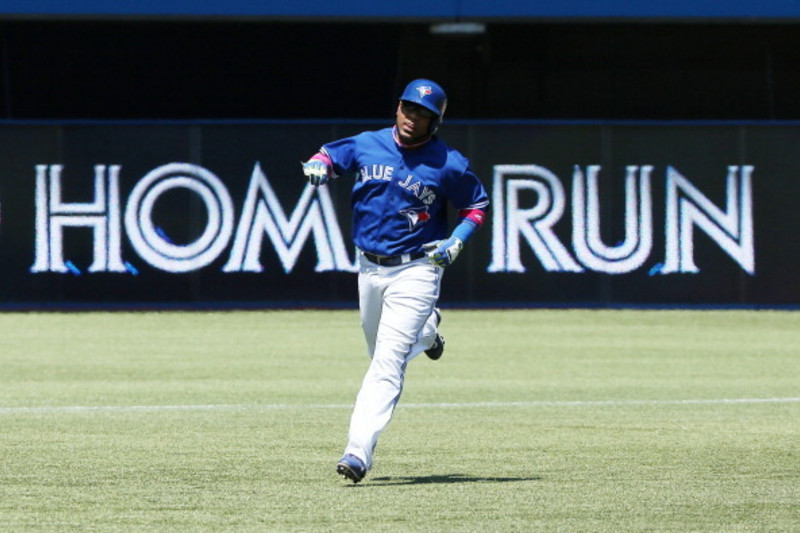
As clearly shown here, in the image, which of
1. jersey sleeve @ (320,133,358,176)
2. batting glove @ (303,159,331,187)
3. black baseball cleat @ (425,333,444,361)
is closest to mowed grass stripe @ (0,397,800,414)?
black baseball cleat @ (425,333,444,361)

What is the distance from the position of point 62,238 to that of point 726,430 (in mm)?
13609

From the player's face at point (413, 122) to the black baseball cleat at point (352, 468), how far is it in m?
1.84

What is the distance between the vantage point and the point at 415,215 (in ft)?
31.5

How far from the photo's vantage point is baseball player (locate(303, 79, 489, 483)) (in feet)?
30.7

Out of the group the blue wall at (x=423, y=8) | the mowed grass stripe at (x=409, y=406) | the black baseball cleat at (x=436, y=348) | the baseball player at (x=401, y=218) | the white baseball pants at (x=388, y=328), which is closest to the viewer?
the white baseball pants at (x=388, y=328)

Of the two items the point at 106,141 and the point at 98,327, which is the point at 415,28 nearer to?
the point at 106,141

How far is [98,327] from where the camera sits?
2178cm

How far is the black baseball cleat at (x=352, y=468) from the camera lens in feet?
28.9

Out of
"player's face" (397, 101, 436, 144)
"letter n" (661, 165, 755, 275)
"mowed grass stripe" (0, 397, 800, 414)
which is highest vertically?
"player's face" (397, 101, 436, 144)

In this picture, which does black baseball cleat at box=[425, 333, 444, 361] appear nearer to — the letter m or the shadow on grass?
the shadow on grass

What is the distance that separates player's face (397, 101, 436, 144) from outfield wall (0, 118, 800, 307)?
1419cm

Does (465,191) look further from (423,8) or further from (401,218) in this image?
(423,8)

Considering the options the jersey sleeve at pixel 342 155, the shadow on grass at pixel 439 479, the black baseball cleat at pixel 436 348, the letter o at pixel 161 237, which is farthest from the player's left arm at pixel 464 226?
the letter o at pixel 161 237

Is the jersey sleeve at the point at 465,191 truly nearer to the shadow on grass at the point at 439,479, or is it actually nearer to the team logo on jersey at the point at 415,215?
the team logo on jersey at the point at 415,215
